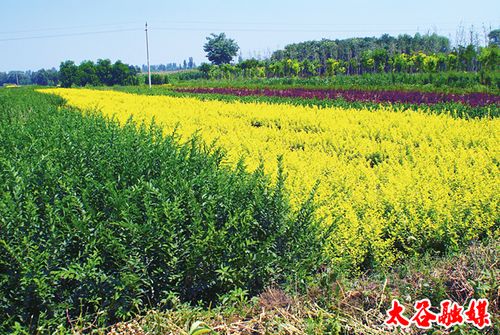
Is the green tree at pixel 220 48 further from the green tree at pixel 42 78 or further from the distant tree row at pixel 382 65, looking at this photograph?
the green tree at pixel 42 78

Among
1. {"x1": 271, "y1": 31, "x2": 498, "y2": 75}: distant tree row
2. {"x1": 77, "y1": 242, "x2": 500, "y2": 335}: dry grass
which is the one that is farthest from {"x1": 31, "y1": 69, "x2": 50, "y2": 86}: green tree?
{"x1": 77, "y1": 242, "x2": 500, "y2": 335}: dry grass

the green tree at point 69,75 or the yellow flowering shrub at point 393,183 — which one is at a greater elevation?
the green tree at point 69,75

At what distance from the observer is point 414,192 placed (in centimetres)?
436

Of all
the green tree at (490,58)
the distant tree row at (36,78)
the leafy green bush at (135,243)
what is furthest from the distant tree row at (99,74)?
the leafy green bush at (135,243)

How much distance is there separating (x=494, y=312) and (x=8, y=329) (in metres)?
2.80

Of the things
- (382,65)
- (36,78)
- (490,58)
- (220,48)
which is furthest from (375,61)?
(36,78)

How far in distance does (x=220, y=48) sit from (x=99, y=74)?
22317 mm

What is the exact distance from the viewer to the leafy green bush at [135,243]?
253 centimetres

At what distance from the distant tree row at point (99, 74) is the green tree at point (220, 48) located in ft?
52.1

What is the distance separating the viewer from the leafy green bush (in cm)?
253

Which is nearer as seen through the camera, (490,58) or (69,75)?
(490,58)

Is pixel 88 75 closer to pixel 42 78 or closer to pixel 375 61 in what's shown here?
pixel 375 61

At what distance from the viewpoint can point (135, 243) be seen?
2791 millimetres

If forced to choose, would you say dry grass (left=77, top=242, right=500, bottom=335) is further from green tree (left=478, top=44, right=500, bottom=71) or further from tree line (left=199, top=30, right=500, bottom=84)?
green tree (left=478, top=44, right=500, bottom=71)
